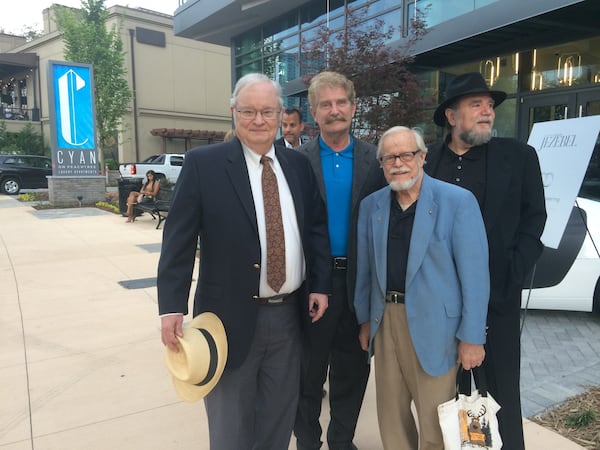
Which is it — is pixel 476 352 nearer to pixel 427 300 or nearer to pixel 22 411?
pixel 427 300

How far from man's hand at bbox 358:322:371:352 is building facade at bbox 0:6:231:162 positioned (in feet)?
85.6

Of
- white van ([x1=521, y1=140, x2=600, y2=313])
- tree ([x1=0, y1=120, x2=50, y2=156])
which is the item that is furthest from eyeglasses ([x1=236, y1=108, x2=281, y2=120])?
tree ([x1=0, y1=120, x2=50, y2=156])

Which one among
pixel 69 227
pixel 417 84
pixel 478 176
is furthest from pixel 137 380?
pixel 69 227

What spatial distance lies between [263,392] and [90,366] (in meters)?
2.09

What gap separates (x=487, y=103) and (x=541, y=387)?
221cm

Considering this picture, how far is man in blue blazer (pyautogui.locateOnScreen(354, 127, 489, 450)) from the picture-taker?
6.55ft

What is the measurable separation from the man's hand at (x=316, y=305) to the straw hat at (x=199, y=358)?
1.59 feet

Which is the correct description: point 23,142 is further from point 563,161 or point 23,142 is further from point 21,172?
point 563,161

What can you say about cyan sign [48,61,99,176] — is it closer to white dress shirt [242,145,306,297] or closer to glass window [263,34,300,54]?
glass window [263,34,300,54]

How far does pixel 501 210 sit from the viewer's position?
87.8 inches

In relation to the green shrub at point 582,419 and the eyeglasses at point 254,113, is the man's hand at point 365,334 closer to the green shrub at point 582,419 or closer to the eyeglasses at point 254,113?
the eyeglasses at point 254,113

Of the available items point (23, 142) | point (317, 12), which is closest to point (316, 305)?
point (317, 12)

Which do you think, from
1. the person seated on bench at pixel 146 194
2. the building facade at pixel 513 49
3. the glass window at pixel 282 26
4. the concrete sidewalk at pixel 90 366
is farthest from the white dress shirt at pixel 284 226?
the glass window at pixel 282 26

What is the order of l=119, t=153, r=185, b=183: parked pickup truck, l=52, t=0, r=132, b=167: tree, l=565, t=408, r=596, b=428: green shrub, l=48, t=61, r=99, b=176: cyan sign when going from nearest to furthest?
l=565, t=408, r=596, b=428: green shrub
l=48, t=61, r=99, b=176: cyan sign
l=119, t=153, r=185, b=183: parked pickup truck
l=52, t=0, r=132, b=167: tree
